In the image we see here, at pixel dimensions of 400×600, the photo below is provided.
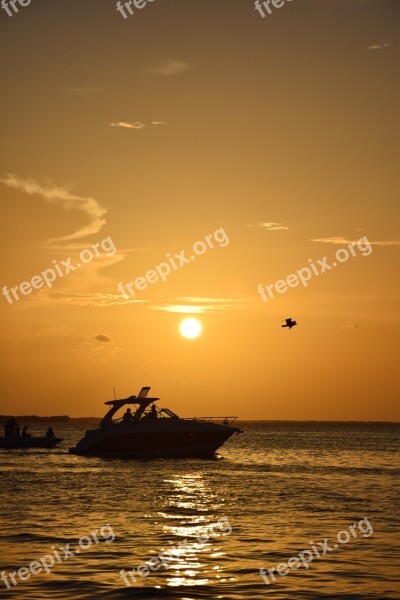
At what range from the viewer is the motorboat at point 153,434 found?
53.7 meters

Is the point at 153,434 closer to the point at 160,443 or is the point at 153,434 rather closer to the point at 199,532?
the point at 160,443

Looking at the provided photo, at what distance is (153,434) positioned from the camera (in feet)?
176

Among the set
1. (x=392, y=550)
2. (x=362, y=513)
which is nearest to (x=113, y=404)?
(x=362, y=513)

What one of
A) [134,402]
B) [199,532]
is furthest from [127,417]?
[199,532]

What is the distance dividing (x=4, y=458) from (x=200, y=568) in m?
48.9

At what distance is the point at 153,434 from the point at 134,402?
249 centimetres
